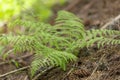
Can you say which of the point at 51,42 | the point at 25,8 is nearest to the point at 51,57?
the point at 51,42

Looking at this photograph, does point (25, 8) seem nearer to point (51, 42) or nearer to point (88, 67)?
point (51, 42)

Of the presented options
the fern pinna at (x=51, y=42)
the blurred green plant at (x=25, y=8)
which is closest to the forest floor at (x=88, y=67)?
the fern pinna at (x=51, y=42)

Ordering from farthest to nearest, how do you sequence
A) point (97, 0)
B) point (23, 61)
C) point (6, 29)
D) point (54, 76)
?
point (97, 0) → point (6, 29) → point (23, 61) → point (54, 76)

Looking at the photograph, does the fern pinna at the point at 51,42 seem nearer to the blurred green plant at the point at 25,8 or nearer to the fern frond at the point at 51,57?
the fern frond at the point at 51,57

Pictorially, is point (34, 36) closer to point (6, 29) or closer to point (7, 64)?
point (7, 64)

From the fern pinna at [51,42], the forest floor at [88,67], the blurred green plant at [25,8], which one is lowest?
the forest floor at [88,67]

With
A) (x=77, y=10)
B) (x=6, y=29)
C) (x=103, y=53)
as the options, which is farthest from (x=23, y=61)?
(x=77, y=10)

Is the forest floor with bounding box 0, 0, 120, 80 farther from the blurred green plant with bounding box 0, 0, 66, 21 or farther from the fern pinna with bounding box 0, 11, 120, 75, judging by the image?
the blurred green plant with bounding box 0, 0, 66, 21

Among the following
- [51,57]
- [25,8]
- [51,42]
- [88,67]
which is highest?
[25,8]
